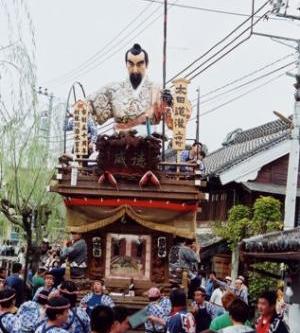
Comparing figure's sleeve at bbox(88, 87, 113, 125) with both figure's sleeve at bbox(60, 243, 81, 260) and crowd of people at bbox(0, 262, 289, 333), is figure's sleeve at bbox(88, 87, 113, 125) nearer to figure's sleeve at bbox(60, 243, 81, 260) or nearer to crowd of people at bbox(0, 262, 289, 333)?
figure's sleeve at bbox(60, 243, 81, 260)

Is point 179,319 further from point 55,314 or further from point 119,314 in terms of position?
point 119,314

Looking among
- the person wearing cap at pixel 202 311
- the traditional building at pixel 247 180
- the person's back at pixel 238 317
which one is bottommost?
the person wearing cap at pixel 202 311

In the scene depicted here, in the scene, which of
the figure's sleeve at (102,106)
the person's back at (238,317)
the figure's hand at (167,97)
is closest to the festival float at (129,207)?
the figure's sleeve at (102,106)

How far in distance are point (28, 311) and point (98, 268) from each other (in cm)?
765

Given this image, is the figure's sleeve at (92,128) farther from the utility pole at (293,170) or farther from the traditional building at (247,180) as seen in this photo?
the traditional building at (247,180)

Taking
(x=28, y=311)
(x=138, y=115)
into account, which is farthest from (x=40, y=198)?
(x=28, y=311)

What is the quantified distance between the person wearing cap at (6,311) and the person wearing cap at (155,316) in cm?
213

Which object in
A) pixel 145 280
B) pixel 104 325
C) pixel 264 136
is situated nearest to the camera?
pixel 104 325

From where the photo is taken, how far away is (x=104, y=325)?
627cm

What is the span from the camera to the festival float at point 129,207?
53.4ft

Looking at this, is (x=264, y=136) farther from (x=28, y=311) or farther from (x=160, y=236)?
(x=28, y=311)

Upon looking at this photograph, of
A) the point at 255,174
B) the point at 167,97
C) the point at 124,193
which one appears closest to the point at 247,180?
the point at 255,174

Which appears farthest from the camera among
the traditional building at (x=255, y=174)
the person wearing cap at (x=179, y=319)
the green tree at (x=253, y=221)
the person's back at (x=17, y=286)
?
the traditional building at (x=255, y=174)

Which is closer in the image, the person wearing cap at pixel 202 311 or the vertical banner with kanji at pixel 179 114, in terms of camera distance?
the person wearing cap at pixel 202 311
